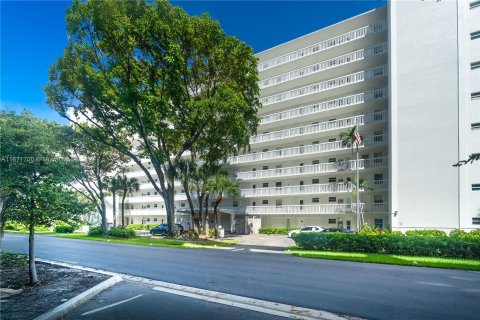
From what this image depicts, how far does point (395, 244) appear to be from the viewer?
2105cm

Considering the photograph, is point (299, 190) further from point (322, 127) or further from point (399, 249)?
point (399, 249)

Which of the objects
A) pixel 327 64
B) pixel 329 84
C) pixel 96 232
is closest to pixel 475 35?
pixel 329 84

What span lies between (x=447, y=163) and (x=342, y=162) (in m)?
10.5

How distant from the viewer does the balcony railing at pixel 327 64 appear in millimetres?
38344

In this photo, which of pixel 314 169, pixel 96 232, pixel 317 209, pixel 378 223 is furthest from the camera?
pixel 314 169

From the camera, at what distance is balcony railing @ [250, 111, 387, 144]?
3711cm

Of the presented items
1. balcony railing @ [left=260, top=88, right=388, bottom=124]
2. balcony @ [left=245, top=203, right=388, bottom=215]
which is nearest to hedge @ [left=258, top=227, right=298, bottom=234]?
balcony @ [left=245, top=203, right=388, bottom=215]

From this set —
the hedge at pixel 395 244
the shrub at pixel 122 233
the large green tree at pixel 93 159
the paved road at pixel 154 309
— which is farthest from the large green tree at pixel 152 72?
the paved road at pixel 154 309

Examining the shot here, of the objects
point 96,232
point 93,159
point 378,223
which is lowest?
point 96,232

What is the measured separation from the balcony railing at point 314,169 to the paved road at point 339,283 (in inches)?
867

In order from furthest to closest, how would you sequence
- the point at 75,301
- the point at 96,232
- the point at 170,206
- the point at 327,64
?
the point at 327,64 → the point at 96,232 → the point at 170,206 → the point at 75,301

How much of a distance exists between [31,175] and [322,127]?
3522 cm

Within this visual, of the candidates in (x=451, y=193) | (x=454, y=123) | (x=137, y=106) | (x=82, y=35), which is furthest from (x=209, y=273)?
(x=454, y=123)

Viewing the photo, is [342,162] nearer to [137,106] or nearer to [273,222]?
[273,222]
